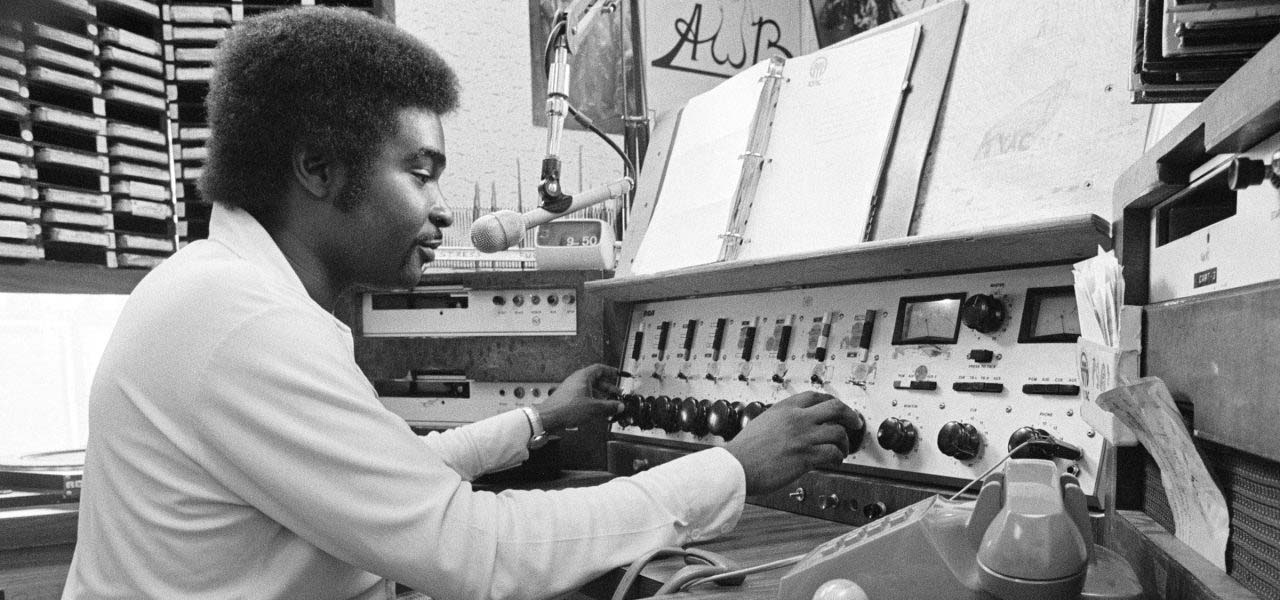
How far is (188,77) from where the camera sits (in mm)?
2047

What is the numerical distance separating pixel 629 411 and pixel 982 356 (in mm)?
759

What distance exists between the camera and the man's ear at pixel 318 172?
99 centimetres

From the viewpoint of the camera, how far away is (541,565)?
0.87 metres

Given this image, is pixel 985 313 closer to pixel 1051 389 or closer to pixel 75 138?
pixel 1051 389

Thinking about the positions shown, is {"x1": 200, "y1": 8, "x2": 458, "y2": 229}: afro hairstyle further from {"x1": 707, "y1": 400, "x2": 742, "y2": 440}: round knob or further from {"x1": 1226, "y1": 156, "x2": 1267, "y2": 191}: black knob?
{"x1": 1226, "y1": 156, "x2": 1267, "y2": 191}: black knob

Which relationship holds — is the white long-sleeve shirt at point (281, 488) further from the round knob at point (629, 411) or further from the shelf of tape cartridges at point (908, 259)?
the round knob at point (629, 411)

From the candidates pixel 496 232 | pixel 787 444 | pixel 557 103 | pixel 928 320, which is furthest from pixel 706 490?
pixel 557 103

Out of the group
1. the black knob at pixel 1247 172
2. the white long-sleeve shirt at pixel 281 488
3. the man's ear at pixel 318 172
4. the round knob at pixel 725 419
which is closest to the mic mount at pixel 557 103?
the round knob at pixel 725 419

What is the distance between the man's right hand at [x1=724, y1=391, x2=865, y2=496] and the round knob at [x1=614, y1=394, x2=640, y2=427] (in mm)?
676

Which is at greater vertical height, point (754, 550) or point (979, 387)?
point (979, 387)

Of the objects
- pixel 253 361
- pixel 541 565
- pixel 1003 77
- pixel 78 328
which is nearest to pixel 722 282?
pixel 1003 77

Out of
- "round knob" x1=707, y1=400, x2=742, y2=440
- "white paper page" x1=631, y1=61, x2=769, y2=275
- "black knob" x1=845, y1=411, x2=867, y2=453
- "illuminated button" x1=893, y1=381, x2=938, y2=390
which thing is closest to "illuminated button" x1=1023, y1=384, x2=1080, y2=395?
"illuminated button" x1=893, y1=381, x2=938, y2=390

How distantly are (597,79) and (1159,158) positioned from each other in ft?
7.22

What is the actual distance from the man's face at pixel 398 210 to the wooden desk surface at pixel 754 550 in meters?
0.46
